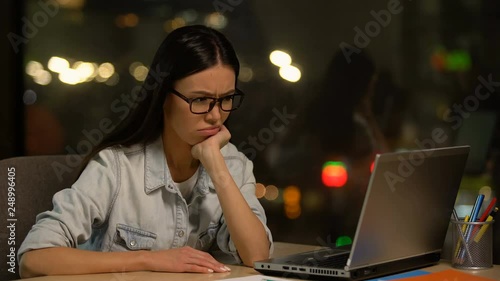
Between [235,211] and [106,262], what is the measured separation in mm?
346

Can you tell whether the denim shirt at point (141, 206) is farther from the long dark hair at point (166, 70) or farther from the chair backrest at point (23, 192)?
the chair backrest at point (23, 192)

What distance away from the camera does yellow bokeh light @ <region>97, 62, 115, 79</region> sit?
2645 millimetres

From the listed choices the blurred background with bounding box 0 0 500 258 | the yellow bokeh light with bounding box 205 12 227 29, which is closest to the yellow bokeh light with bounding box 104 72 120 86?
the blurred background with bounding box 0 0 500 258

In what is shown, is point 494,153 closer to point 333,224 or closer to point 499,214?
point 499,214

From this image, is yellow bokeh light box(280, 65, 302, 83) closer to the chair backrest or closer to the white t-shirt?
the white t-shirt

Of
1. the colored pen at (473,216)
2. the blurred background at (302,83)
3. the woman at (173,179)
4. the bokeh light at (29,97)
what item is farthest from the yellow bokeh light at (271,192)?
the bokeh light at (29,97)

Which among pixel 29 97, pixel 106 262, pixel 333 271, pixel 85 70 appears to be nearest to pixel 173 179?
pixel 106 262

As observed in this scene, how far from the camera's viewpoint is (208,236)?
2.00 meters

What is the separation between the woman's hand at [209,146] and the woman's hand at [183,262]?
0.96ft

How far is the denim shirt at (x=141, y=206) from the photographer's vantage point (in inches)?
72.9

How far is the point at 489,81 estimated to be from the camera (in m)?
1.91

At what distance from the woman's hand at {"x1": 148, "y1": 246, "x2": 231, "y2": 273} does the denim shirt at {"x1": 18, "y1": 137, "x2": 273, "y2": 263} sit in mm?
184

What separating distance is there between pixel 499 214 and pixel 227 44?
31.9 inches

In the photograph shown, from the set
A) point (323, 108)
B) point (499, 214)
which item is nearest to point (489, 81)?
point (499, 214)
